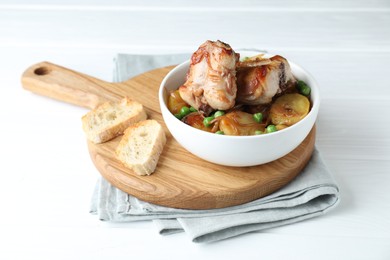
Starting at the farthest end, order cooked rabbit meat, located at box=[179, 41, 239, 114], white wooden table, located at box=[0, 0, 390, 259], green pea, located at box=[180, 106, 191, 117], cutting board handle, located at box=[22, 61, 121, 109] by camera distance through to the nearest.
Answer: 1. cutting board handle, located at box=[22, 61, 121, 109]
2. green pea, located at box=[180, 106, 191, 117]
3. cooked rabbit meat, located at box=[179, 41, 239, 114]
4. white wooden table, located at box=[0, 0, 390, 259]

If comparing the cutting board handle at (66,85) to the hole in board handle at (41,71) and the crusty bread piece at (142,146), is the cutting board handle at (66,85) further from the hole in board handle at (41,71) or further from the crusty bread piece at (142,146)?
the crusty bread piece at (142,146)

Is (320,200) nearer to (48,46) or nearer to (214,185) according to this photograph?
(214,185)

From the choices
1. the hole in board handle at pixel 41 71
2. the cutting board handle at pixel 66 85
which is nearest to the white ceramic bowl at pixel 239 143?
the cutting board handle at pixel 66 85

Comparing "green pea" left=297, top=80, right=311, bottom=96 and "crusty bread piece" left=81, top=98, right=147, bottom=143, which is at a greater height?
"green pea" left=297, top=80, right=311, bottom=96

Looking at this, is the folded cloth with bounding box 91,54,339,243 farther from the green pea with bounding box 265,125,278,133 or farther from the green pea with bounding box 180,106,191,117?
the green pea with bounding box 180,106,191,117

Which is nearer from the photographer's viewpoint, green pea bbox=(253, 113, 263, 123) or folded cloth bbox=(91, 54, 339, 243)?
folded cloth bbox=(91, 54, 339, 243)

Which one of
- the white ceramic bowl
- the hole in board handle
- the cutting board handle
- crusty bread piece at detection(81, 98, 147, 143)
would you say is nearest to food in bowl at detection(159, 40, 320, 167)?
the white ceramic bowl

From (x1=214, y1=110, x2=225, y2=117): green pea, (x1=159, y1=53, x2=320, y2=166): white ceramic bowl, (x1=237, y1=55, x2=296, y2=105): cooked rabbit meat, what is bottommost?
(x1=159, y1=53, x2=320, y2=166): white ceramic bowl

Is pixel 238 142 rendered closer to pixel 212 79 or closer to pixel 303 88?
pixel 212 79

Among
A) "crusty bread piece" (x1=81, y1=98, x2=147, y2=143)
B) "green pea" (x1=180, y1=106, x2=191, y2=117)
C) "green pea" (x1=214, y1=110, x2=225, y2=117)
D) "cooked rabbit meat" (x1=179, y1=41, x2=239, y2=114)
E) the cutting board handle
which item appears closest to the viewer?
"cooked rabbit meat" (x1=179, y1=41, x2=239, y2=114)
